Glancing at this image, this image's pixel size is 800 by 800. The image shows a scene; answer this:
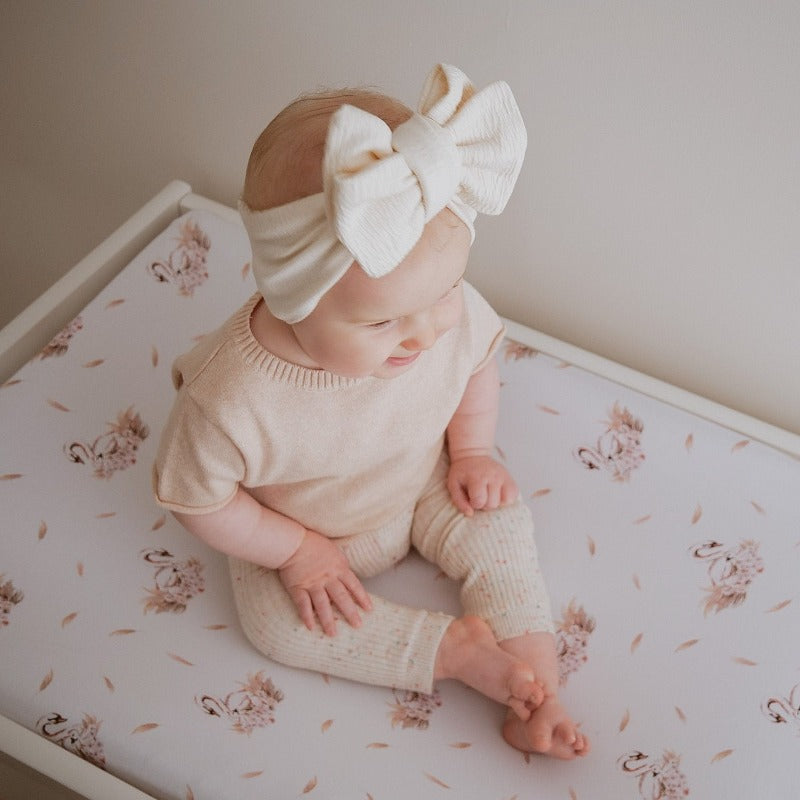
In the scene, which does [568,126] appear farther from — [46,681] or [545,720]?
[46,681]

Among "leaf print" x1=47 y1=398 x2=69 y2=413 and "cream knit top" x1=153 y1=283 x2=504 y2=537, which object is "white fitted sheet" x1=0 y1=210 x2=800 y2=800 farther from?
"cream knit top" x1=153 y1=283 x2=504 y2=537

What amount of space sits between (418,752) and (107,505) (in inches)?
18.0

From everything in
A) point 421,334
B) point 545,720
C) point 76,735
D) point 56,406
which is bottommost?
point 76,735

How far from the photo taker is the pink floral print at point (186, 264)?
4.35 feet

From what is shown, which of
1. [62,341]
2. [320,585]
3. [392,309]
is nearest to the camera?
[392,309]

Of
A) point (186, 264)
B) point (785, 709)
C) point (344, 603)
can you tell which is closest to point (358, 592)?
point (344, 603)

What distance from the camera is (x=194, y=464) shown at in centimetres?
91

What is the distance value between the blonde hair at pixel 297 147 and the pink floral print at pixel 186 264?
580 millimetres

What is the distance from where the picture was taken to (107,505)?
43.9 inches

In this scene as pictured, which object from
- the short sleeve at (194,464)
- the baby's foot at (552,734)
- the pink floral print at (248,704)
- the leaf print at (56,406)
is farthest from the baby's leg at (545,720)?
the leaf print at (56,406)

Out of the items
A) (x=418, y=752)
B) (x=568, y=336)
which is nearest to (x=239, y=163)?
(x=568, y=336)

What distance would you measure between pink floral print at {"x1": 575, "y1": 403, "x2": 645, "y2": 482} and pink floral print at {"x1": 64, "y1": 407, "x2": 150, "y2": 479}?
1.80ft

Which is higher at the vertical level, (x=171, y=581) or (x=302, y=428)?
(x=302, y=428)

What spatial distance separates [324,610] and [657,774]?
37 cm
